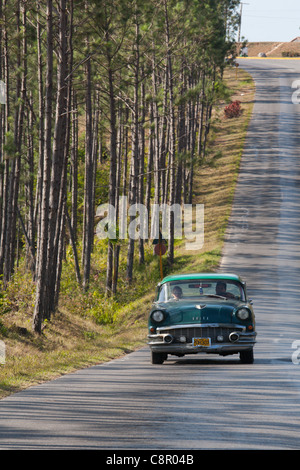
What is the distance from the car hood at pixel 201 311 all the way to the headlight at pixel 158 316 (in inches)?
3.9

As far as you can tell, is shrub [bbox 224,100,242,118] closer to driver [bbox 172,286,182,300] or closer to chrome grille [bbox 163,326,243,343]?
driver [bbox 172,286,182,300]

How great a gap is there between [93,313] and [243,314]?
1622 centimetres

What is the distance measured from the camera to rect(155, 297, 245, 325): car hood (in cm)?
1521

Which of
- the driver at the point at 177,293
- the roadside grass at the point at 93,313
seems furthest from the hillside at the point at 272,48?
the driver at the point at 177,293

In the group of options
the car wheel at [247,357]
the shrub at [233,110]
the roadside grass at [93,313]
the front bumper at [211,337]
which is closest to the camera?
the front bumper at [211,337]

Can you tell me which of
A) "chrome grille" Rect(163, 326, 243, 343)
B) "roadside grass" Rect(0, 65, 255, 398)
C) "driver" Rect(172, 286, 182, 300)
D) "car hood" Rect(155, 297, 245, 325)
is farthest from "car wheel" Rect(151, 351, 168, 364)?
"roadside grass" Rect(0, 65, 255, 398)

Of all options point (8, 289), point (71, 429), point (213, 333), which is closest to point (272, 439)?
point (71, 429)

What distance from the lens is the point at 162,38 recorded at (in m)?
41.5

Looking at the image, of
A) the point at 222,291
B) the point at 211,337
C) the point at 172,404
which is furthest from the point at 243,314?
the point at 172,404

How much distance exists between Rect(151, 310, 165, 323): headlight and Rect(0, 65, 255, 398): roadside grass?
1799mm

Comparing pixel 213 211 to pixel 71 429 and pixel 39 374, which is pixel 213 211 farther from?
pixel 71 429

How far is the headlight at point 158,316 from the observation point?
1546 cm

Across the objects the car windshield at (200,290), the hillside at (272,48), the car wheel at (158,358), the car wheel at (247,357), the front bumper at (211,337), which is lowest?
the hillside at (272,48)

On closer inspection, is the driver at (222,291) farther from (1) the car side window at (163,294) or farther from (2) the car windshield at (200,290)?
(1) the car side window at (163,294)
